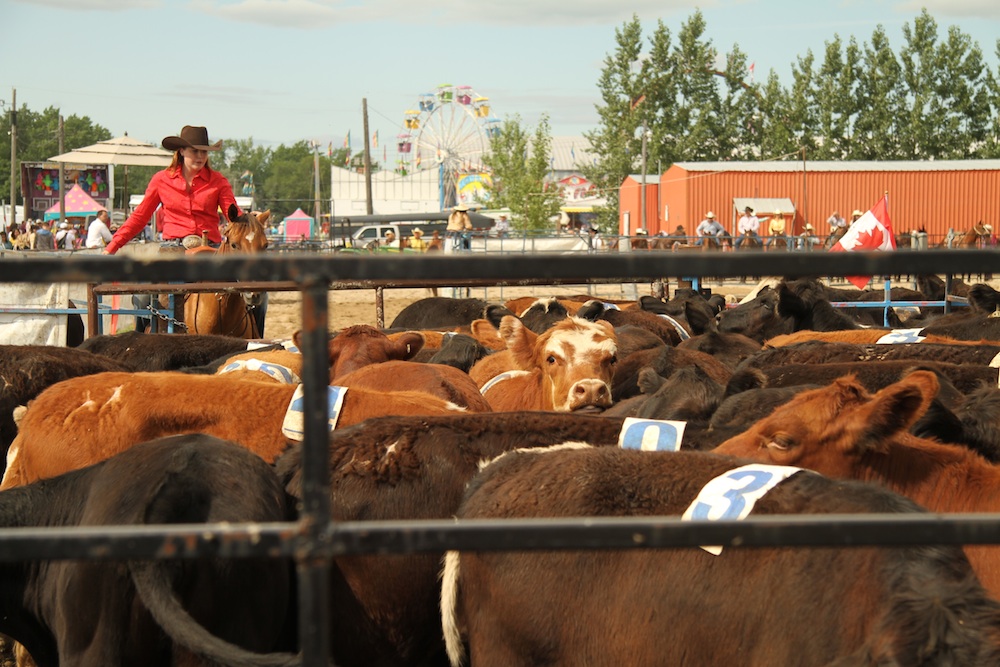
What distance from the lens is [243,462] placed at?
11.0ft

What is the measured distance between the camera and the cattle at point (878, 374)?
5703 millimetres

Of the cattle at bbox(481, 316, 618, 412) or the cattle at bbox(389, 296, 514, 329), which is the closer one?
the cattle at bbox(481, 316, 618, 412)

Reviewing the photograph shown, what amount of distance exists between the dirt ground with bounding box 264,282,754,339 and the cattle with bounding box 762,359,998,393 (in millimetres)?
11266

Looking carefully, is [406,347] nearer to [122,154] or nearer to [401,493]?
[401,493]

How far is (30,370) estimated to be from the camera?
625cm

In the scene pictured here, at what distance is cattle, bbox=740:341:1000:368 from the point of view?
6836mm

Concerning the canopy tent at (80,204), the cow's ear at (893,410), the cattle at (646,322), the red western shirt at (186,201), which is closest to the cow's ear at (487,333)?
the cattle at (646,322)

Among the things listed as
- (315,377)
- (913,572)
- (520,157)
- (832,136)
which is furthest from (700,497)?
(832,136)

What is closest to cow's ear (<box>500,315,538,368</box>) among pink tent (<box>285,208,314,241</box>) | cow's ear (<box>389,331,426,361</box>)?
cow's ear (<box>389,331,426,361</box>)

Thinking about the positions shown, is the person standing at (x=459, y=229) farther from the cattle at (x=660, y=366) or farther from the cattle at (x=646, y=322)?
the cattle at (x=660, y=366)

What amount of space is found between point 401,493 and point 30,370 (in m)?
3.55

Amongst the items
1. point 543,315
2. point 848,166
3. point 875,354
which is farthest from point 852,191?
point 875,354

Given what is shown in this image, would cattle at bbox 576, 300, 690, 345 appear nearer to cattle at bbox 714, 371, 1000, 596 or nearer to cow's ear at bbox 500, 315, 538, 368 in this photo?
cow's ear at bbox 500, 315, 538, 368

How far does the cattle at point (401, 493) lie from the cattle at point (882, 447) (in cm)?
70
